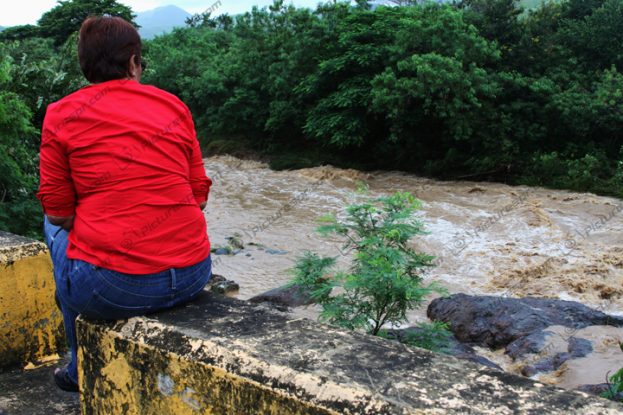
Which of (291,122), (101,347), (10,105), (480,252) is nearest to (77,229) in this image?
(101,347)

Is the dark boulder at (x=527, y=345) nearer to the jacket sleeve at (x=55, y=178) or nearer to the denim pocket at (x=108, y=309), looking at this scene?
the denim pocket at (x=108, y=309)

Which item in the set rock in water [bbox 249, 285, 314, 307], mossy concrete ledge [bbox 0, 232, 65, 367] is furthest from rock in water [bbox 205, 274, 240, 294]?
mossy concrete ledge [bbox 0, 232, 65, 367]

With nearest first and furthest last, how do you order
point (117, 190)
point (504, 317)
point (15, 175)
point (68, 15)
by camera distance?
point (117, 190) → point (15, 175) → point (504, 317) → point (68, 15)

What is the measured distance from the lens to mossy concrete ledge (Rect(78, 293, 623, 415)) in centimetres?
155

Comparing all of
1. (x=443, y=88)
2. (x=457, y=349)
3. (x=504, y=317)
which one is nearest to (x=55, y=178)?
(x=457, y=349)

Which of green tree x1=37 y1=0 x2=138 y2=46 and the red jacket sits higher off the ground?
green tree x1=37 y1=0 x2=138 y2=46

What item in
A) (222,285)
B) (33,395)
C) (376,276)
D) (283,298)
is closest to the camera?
(33,395)

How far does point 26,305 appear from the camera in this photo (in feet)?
10.1

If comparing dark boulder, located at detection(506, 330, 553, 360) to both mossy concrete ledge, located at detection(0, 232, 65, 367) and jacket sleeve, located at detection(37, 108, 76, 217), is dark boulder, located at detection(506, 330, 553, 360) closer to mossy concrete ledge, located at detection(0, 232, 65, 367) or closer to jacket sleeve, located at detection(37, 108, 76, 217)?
mossy concrete ledge, located at detection(0, 232, 65, 367)

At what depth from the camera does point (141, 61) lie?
2238mm

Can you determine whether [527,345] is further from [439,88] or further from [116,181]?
[439,88]

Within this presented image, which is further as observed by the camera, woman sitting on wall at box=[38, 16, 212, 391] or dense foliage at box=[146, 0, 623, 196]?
dense foliage at box=[146, 0, 623, 196]

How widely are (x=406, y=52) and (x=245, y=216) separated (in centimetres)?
550

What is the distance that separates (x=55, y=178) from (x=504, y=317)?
6131 mm
